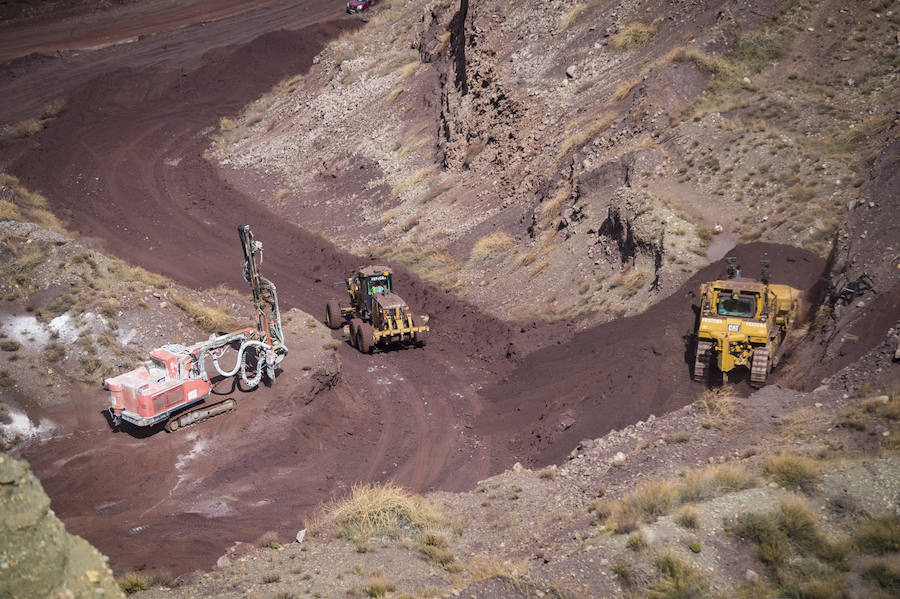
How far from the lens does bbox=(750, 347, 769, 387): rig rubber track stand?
61.8 feet

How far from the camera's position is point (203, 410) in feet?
68.5

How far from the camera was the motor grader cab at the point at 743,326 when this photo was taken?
19000 millimetres

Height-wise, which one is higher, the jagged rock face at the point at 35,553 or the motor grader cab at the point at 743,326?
the jagged rock face at the point at 35,553

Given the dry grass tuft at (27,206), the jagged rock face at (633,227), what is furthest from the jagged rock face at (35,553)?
the dry grass tuft at (27,206)

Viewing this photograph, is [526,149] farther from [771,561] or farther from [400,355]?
[771,561]

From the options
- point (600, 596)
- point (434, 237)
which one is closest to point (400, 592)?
point (600, 596)

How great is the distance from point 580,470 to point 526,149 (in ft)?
66.6

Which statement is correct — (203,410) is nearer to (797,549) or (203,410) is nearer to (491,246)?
(491,246)

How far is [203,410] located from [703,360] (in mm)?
13163

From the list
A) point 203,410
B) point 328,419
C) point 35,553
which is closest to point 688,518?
point 35,553

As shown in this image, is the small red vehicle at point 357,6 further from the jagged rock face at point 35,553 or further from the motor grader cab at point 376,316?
the jagged rock face at point 35,553

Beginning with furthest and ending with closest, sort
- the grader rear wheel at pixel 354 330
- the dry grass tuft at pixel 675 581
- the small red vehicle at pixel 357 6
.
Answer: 1. the small red vehicle at pixel 357 6
2. the grader rear wheel at pixel 354 330
3. the dry grass tuft at pixel 675 581

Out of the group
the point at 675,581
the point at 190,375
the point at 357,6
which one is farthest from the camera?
the point at 357,6

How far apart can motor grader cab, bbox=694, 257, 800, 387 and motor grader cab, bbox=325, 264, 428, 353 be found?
9641mm
